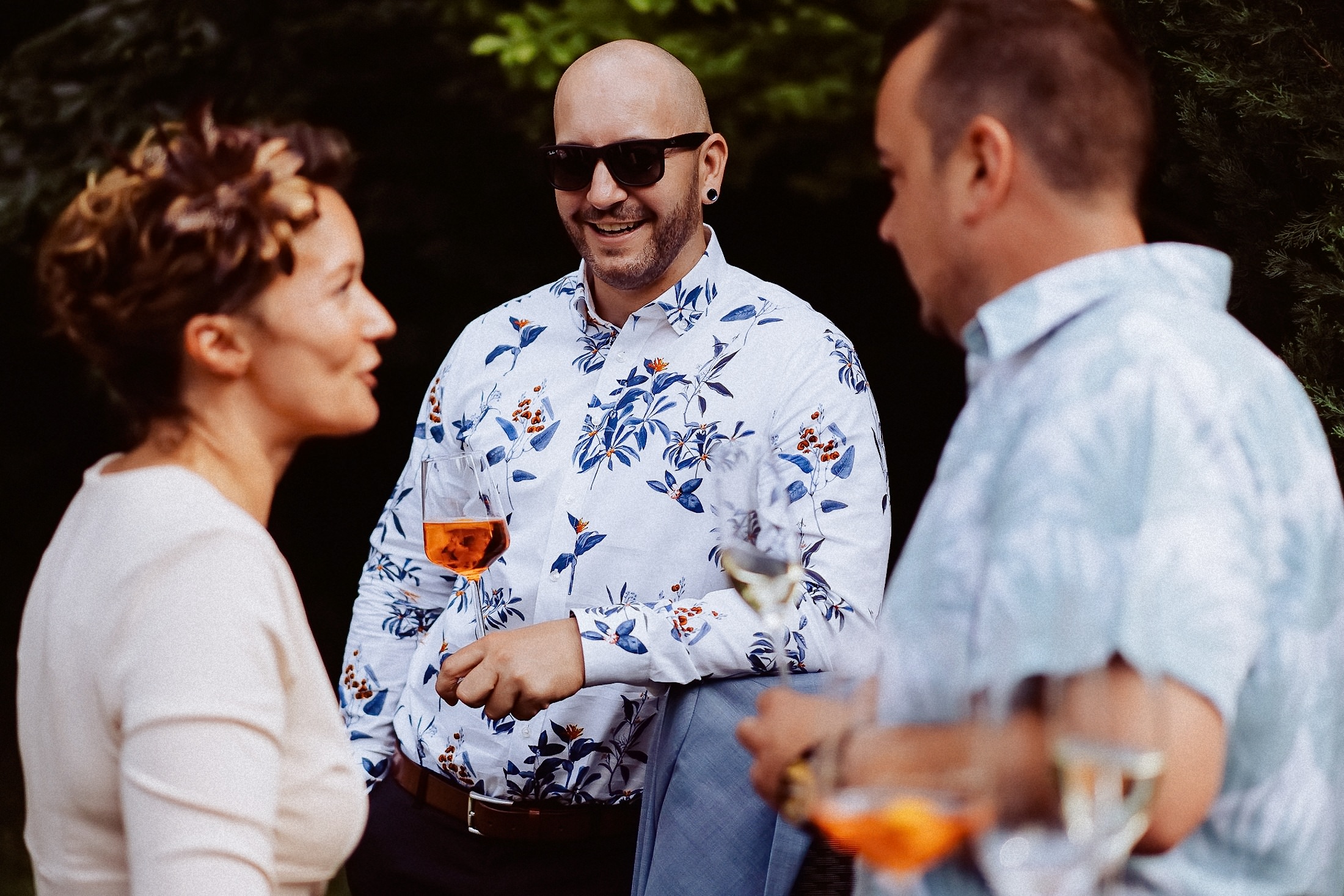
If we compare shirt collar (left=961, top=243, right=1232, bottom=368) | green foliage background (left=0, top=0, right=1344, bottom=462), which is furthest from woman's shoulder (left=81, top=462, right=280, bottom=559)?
shirt collar (left=961, top=243, right=1232, bottom=368)

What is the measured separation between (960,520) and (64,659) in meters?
1.00

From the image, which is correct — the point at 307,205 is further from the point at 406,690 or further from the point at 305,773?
the point at 406,690

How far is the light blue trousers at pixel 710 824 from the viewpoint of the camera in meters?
2.23

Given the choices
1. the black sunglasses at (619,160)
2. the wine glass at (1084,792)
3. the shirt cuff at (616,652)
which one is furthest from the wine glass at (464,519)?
the wine glass at (1084,792)

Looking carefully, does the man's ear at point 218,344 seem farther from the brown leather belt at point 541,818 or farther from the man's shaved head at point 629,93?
the man's shaved head at point 629,93

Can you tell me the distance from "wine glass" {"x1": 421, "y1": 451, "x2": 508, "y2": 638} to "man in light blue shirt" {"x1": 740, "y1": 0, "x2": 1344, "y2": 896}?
3.83 ft

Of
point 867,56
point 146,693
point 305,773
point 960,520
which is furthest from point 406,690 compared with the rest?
point 867,56

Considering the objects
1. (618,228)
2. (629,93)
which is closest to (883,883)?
(618,228)

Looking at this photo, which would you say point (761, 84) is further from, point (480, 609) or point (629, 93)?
point (480, 609)

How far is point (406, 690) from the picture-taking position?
2951mm

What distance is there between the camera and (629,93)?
298cm

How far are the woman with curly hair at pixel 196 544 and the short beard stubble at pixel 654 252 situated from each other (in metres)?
1.09

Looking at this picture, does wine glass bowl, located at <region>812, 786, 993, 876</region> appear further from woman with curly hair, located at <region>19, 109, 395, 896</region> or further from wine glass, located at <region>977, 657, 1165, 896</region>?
woman with curly hair, located at <region>19, 109, 395, 896</region>

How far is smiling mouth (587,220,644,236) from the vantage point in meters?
2.94
